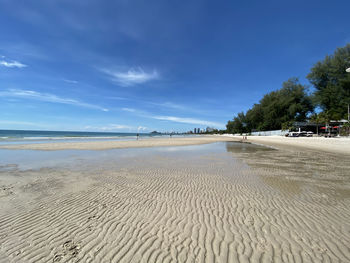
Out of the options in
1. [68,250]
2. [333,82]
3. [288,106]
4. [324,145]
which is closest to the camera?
[68,250]

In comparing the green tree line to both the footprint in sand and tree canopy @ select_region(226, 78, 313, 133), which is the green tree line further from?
the footprint in sand

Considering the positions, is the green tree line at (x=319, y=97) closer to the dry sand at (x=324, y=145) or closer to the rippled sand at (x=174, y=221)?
the dry sand at (x=324, y=145)

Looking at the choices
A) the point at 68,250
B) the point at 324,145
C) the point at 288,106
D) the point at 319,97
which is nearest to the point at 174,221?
the point at 68,250

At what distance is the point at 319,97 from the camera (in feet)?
194

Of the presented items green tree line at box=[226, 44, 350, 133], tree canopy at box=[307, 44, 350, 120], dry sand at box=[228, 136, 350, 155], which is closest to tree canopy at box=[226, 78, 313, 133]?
green tree line at box=[226, 44, 350, 133]

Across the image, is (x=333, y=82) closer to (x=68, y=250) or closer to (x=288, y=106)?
(x=288, y=106)

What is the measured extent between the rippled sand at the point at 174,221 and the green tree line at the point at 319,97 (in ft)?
194

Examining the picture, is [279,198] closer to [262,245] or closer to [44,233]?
[262,245]

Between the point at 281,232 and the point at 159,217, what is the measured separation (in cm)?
294

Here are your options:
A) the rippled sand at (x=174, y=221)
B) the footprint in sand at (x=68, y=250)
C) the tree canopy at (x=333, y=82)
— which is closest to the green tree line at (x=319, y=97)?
the tree canopy at (x=333, y=82)

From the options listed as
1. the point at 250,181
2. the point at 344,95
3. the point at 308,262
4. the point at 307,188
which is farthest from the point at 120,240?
the point at 344,95

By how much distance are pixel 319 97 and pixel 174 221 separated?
81302mm

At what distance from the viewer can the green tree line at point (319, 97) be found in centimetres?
5225

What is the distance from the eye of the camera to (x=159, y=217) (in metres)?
4.07
